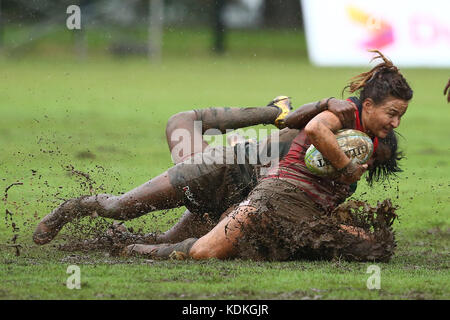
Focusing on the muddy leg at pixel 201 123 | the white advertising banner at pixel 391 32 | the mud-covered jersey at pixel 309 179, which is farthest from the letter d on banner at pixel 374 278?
the white advertising banner at pixel 391 32

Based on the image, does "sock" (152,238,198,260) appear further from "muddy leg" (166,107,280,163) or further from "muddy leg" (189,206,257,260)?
"muddy leg" (166,107,280,163)

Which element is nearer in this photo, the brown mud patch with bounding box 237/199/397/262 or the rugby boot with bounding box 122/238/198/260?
the brown mud patch with bounding box 237/199/397/262

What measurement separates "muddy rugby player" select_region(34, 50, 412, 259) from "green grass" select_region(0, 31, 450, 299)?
0.96 feet

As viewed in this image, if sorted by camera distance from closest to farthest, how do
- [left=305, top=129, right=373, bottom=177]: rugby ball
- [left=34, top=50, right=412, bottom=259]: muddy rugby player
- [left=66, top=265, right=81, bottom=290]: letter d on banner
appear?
[left=66, top=265, right=81, bottom=290]: letter d on banner → [left=305, top=129, right=373, bottom=177]: rugby ball → [left=34, top=50, right=412, bottom=259]: muddy rugby player

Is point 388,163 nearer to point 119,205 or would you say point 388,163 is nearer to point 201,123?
point 201,123

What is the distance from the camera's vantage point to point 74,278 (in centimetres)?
677

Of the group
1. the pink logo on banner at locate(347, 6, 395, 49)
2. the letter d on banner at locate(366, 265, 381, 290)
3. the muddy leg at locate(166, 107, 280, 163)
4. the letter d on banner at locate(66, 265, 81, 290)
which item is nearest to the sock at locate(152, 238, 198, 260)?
the letter d on banner at locate(66, 265, 81, 290)

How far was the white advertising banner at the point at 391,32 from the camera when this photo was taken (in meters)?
Answer: 34.4

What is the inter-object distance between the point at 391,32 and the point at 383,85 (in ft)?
89.1

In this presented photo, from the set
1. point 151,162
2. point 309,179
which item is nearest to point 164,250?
point 309,179

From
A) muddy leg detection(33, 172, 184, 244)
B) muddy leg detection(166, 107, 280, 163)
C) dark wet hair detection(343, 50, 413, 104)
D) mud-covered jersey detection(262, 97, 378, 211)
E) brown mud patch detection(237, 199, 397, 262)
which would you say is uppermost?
dark wet hair detection(343, 50, 413, 104)

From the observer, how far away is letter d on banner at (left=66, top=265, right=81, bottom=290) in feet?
21.5
